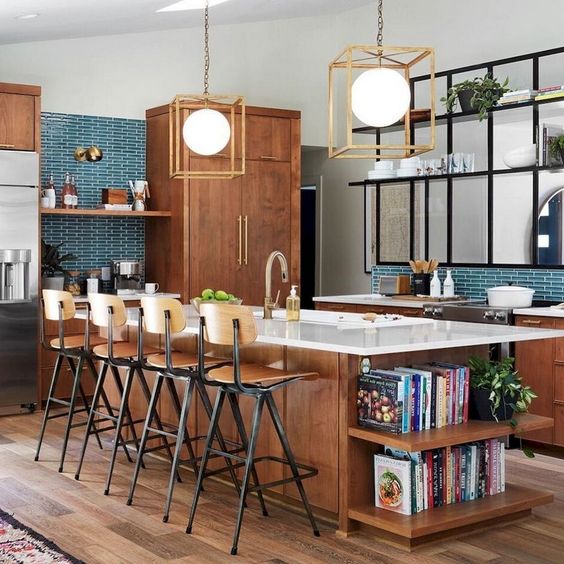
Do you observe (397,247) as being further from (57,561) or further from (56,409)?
(57,561)

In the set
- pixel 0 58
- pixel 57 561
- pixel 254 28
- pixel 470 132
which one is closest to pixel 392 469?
pixel 57 561

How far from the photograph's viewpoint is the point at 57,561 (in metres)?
3.55

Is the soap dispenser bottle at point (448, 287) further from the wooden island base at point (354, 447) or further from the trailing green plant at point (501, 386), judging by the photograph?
the trailing green plant at point (501, 386)

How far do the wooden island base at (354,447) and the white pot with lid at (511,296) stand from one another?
1828mm

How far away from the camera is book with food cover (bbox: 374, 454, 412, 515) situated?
12.5 feet

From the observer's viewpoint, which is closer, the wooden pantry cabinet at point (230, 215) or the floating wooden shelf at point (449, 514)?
the floating wooden shelf at point (449, 514)

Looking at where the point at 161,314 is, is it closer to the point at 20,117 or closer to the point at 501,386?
the point at 501,386

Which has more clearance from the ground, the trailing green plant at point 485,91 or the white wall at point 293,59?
the white wall at point 293,59

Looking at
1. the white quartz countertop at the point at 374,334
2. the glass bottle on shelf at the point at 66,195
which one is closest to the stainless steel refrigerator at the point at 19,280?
the glass bottle on shelf at the point at 66,195

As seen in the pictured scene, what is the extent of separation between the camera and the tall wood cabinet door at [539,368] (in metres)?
5.55

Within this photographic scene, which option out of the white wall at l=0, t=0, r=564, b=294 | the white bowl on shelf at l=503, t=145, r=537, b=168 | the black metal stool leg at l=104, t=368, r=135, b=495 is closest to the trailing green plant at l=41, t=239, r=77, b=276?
the white wall at l=0, t=0, r=564, b=294

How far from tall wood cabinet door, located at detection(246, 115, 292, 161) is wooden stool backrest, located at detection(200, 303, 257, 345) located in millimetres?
3961

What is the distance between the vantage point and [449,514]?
12.7 ft

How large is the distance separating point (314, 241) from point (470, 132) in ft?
8.69
